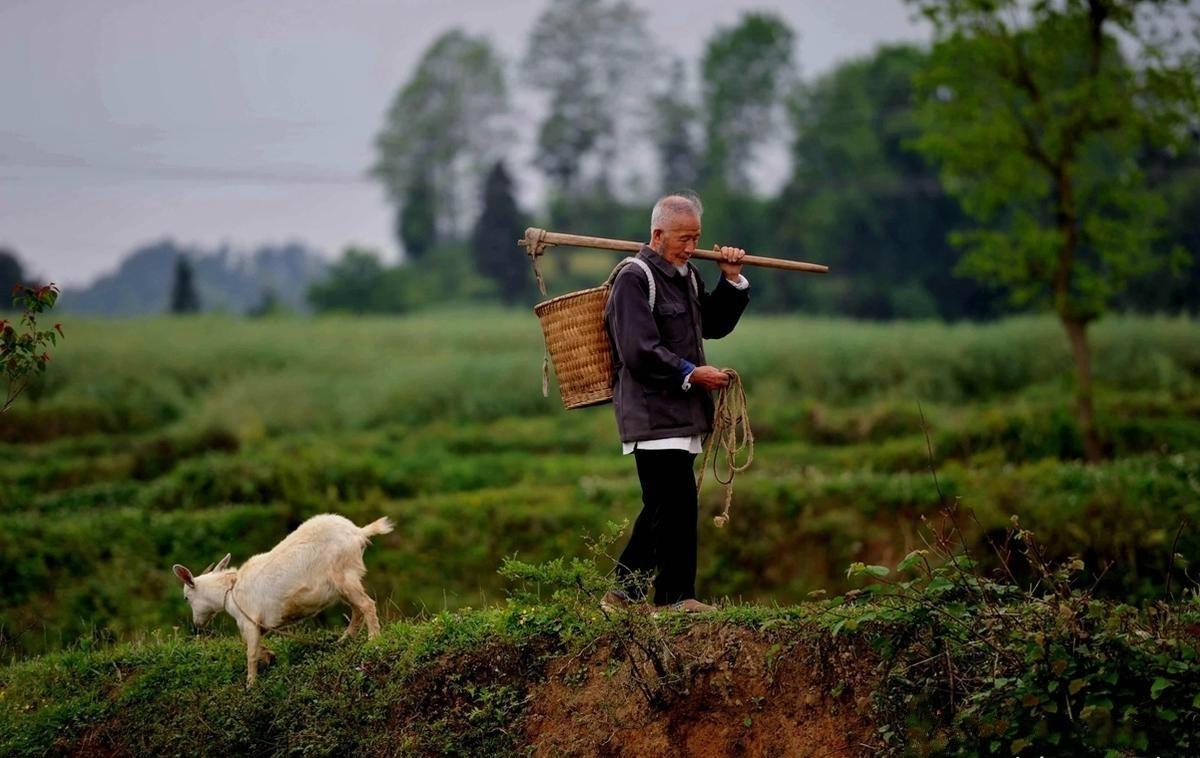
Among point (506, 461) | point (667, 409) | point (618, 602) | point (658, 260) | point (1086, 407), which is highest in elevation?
point (658, 260)

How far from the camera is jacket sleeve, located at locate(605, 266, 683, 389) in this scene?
754cm

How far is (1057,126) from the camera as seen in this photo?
20.8m

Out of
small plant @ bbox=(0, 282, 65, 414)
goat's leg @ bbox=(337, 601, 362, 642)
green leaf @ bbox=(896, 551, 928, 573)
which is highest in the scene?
small plant @ bbox=(0, 282, 65, 414)

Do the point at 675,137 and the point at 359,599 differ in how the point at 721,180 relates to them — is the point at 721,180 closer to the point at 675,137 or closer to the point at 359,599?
the point at 675,137

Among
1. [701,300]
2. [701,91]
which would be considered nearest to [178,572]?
[701,300]

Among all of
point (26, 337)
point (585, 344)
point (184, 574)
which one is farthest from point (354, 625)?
point (26, 337)

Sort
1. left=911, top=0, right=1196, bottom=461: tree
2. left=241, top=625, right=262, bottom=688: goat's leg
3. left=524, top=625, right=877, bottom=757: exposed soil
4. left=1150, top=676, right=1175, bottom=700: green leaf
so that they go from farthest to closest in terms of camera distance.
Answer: left=911, top=0, right=1196, bottom=461: tree < left=241, top=625, right=262, bottom=688: goat's leg < left=524, top=625, right=877, bottom=757: exposed soil < left=1150, top=676, right=1175, bottom=700: green leaf

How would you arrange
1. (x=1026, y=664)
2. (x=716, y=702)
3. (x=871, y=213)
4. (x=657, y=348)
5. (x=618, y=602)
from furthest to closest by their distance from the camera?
(x=871, y=213), (x=618, y=602), (x=657, y=348), (x=716, y=702), (x=1026, y=664)

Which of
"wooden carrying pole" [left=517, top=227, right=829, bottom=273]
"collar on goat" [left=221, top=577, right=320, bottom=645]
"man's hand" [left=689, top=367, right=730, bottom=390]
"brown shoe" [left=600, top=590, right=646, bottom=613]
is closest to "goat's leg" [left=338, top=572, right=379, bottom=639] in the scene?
"collar on goat" [left=221, top=577, right=320, bottom=645]

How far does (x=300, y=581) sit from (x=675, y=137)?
163 feet

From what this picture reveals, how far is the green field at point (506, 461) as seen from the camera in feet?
55.9

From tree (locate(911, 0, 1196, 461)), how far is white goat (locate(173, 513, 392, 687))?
15.5m

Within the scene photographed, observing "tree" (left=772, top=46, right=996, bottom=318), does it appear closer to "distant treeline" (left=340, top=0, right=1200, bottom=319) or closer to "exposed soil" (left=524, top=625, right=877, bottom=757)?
"distant treeline" (left=340, top=0, right=1200, bottom=319)

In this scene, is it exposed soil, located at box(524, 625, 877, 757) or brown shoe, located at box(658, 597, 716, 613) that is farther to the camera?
brown shoe, located at box(658, 597, 716, 613)
